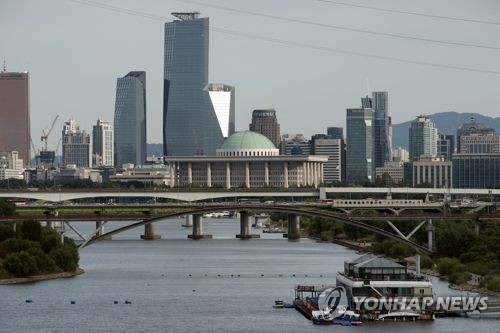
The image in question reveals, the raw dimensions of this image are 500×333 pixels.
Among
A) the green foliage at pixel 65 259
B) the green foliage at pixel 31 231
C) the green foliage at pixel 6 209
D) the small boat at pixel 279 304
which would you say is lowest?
the small boat at pixel 279 304

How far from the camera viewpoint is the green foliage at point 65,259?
106925mm

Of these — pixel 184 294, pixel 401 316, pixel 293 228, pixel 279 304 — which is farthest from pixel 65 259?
pixel 293 228

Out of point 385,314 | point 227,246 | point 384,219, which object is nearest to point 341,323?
point 385,314

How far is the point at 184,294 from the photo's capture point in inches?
3627

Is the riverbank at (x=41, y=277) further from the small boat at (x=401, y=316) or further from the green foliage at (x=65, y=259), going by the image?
the small boat at (x=401, y=316)

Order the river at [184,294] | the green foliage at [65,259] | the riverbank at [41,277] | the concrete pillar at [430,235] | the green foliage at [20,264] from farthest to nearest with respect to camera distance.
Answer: the concrete pillar at [430,235] → the green foliage at [65,259] → the green foliage at [20,264] → the riverbank at [41,277] → the river at [184,294]

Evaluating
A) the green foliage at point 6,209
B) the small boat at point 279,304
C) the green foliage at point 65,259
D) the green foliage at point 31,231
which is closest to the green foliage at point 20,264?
the green foliage at point 65,259

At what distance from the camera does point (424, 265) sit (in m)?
113

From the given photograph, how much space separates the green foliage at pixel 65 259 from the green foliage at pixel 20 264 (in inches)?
194

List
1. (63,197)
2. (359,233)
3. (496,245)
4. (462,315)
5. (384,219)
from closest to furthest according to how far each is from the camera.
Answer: (462,315) < (496,245) < (384,219) < (359,233) < (63,197)

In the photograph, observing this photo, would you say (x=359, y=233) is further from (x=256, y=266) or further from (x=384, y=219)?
(x=256, y=266)

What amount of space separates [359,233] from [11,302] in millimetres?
84364

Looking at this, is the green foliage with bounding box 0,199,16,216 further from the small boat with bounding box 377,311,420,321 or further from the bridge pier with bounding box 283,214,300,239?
the small boat with bounding box 377,311,420,321

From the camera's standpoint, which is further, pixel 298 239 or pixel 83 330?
pixel 298 239
